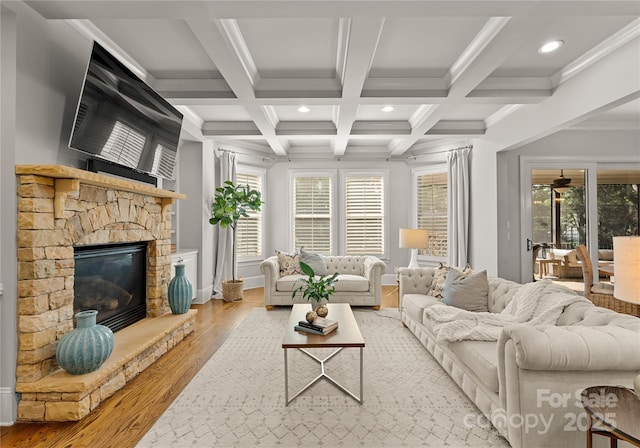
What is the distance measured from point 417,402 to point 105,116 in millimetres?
3107

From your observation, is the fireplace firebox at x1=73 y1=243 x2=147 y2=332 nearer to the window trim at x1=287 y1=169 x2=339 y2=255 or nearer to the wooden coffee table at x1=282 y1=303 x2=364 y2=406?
the wooden coffee table at x1=282 y1=303 x2=364 y2=406

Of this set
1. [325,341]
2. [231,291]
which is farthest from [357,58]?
[231,291]

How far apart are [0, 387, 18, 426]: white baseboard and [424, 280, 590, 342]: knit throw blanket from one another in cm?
290

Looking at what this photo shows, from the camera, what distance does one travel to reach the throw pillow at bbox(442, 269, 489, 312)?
3254mm

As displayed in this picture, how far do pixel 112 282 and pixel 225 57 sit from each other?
90.1 inches

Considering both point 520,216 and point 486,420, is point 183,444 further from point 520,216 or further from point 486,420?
point 520,216

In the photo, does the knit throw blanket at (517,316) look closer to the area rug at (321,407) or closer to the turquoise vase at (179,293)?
the area rug at (321,407)

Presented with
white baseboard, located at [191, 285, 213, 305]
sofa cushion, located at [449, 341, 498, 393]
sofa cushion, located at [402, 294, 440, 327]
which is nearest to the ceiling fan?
sofa cushion, located at [402, 294, 440, 327]

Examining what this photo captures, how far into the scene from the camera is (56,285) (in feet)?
7.66

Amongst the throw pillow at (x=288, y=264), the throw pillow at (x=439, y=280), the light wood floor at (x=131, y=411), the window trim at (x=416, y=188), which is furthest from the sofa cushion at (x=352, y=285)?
the window trim at (x=416, y=188)

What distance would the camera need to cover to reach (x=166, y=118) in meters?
3.38

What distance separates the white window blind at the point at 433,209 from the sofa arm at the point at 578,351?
15.4 ft

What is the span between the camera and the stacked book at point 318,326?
2.55m

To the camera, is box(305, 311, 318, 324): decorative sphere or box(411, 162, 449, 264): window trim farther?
box(411, 162, 449, 264): window trim
